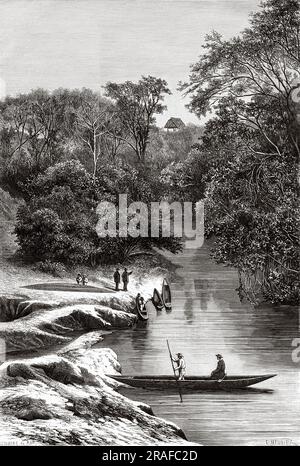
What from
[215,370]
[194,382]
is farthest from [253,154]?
[194,382]

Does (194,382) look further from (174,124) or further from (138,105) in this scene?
(138,105)

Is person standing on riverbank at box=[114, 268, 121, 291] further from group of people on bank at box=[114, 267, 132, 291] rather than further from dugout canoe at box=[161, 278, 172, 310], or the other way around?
dugout canoe at box=[161, 278, 172, 310]

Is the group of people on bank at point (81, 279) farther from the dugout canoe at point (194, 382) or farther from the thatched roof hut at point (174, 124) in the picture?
the thatched roof hut at point (174, 124)

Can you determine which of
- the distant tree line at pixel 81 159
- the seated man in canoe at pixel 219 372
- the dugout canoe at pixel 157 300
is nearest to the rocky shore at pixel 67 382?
the dugout canoe at pixel 157 300

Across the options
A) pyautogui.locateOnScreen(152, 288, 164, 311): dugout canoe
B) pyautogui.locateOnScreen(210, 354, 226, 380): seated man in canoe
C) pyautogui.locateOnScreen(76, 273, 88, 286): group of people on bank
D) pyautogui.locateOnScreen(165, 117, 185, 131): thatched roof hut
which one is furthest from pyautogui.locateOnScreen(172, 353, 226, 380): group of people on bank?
pyautogui.locateOnScreen(165, 117, 185, 131): thatched roof hut

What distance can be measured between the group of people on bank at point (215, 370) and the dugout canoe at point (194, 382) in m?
0.08

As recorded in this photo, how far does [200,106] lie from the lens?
14.9 meters

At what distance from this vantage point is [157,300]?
14617mm

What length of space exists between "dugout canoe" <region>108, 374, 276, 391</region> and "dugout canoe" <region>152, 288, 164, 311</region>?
4.39 ft

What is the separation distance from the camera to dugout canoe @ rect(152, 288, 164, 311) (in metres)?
14.6

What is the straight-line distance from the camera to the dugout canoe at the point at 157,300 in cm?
1457

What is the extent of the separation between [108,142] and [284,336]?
447cm

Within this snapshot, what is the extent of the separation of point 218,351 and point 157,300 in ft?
4.52

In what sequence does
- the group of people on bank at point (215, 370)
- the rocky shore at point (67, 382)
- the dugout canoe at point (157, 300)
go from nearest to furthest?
the rocky shore at point (67, 382), the group of people on bank at point (215, 370), the dugout canoe at point (157, 300)
